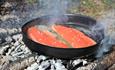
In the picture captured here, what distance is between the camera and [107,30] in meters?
7.16

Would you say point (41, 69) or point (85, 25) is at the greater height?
point (85, 25)

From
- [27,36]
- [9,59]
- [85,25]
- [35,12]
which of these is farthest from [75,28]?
[35,12]

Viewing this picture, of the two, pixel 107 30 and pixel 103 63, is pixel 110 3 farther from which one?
pixel 103 63

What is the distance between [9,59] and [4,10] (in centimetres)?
296

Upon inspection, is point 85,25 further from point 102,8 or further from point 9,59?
point 102,8

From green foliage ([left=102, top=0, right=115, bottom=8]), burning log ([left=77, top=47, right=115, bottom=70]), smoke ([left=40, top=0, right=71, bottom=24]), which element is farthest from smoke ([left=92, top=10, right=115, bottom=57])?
smoke ([left=40, top=0, right=71, bottom=24])

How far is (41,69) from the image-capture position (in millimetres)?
4797

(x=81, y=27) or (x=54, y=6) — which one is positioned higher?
(x=81, y=27)

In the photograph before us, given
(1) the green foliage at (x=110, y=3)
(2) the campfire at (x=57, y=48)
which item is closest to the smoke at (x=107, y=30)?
(2) the campfire at (x=57, y=48)

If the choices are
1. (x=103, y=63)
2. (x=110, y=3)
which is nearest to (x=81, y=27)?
(x=103, y=63)

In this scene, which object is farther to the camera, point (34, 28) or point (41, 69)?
point (34, 28)

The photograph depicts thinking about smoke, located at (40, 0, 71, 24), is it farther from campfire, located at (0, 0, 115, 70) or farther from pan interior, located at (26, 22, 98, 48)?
campfire, located at (0, 0, 115, 70)

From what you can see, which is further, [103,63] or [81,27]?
[81,27]

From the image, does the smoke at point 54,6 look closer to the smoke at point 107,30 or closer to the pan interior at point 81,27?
the smoke at point 107,30
